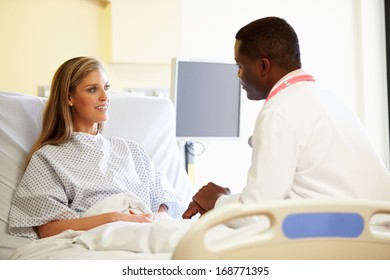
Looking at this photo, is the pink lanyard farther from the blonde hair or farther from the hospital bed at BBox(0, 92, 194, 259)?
the blonde hair

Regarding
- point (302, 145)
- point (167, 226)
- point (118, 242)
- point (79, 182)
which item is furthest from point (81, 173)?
point (302, 145)

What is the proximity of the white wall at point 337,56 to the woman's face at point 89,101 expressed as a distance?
7.60 ft

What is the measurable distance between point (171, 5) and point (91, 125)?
2.16 meters

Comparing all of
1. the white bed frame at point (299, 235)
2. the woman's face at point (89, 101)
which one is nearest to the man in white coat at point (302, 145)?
the white bed frame at point (299, 235)

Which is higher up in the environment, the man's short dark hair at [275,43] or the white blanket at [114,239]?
the man's short dark hair at [275,43]

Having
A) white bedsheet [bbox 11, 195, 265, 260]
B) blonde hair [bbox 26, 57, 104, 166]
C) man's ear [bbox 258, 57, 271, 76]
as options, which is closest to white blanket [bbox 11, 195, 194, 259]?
white bedsheet [bbox 11, 195, 265, 260]

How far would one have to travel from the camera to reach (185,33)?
183 inches

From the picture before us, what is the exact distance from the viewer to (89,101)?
2.57 meters

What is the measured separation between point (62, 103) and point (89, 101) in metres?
0.11

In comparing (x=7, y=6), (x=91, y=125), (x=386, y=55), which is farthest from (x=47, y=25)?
(x=386, y=55)

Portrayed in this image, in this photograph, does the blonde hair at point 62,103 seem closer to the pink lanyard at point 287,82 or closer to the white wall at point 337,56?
the pink lanyard at point 287,82

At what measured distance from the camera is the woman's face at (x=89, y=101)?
257 cm

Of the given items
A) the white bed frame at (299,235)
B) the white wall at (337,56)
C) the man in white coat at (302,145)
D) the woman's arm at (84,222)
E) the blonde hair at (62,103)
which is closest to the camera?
the white bed frame at (299,235)

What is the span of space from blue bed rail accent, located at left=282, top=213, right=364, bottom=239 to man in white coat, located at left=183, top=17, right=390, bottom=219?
356mm
